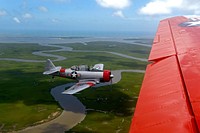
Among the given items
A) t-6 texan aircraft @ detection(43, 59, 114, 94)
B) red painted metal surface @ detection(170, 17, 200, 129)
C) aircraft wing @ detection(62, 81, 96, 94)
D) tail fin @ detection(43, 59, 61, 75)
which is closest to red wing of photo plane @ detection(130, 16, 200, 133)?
red painted metal surface @ detection(170, 17, 200, 129)

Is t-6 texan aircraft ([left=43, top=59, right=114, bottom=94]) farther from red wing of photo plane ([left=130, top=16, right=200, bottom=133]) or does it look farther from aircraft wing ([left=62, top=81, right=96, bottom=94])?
red wing of photo plane ([left=130, top=16, right=200, bottom=133])

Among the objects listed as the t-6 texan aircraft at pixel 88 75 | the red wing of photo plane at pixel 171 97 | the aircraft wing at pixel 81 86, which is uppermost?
the red wing of photo plane at pixel 171 97

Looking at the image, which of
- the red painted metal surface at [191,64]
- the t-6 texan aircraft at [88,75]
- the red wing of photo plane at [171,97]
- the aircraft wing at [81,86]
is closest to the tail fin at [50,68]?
the t-6 texan aircraft at [88,75]

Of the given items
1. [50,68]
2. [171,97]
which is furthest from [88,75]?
[171,97]

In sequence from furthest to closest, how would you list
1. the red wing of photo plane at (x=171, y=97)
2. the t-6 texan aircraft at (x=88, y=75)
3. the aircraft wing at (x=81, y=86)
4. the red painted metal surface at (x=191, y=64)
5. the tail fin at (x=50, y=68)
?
the tail fin at (x=50, y=68), the t-6 texan aircraft at (x=88, y=75), the aircraft wing at (x=81, y=86), the red painted metal surface at (x=191, y=64), the red wing of photo plane at (x=171, y=97)

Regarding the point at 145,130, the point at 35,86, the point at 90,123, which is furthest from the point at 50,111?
the point at 145,130

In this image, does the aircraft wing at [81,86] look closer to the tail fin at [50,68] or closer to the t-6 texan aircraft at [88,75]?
the t-6 texan aircraft at [88,75]

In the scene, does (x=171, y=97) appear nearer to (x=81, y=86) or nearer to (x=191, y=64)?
(x=191, y=64)

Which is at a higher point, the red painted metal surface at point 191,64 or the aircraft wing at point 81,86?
the red painted metal surface at point 191,64

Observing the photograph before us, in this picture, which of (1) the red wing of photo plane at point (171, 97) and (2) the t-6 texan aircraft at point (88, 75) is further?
(2) the t-6 texan aircraft at point (88, 75)

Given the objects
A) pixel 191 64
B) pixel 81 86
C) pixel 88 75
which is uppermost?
pixel 191 64

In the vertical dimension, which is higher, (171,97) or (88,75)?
(171,97)
